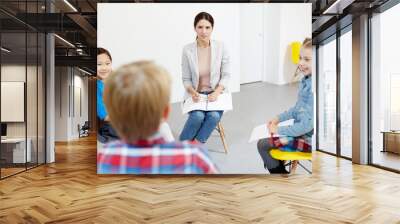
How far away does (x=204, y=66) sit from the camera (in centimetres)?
140

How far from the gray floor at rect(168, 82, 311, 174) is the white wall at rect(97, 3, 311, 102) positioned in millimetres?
96

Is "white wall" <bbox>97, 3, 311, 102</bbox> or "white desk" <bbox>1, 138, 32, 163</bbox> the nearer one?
"white wall" <bbox>97, 3, 311, 102</bbox>

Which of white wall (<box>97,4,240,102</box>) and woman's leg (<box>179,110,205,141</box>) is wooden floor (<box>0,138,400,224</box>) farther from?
woman's leg (<box>179,110,205,141</box>)

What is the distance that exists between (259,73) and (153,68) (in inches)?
57.3

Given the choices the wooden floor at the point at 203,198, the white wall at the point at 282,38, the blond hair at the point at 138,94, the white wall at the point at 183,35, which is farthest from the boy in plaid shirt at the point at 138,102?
the wooden floor at the point at 203,198

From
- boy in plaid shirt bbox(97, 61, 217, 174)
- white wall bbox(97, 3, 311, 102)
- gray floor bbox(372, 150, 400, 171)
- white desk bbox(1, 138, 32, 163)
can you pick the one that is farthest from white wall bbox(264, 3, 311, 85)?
gray floor bbox(372, 150, 400, 171)

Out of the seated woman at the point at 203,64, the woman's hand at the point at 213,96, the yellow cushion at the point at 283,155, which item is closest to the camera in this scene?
the seated woman at the point at 203,64

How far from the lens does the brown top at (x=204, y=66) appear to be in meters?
1.36

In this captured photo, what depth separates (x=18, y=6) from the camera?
6949 millimetres

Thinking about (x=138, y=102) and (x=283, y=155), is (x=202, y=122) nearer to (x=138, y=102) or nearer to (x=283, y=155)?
(x=138, y=102)

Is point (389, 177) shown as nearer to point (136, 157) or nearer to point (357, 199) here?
point (357, 199)

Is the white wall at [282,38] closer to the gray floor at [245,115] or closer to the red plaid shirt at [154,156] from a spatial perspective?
the gray floor at [245,115]

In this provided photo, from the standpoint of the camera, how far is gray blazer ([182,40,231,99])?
53.7 inches

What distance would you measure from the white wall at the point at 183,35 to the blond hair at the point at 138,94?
656 millimetres
